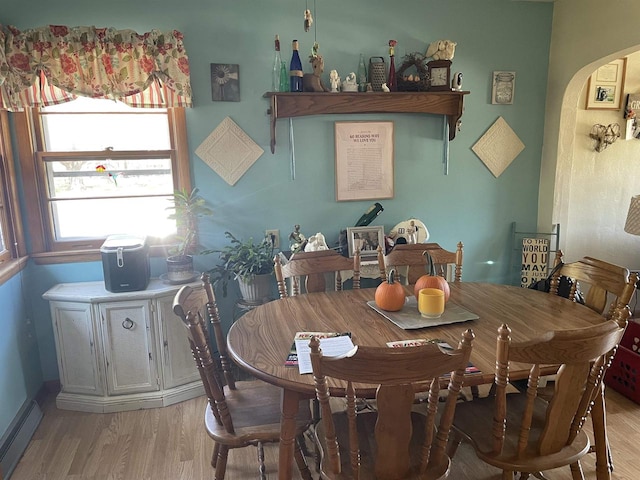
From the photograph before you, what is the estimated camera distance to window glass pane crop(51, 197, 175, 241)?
279cm

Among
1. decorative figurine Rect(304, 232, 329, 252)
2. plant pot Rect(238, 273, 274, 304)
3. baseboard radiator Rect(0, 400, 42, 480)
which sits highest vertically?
decorative figurine Rect(304, 232, 329, 252)

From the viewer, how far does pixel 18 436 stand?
2258 millimetres

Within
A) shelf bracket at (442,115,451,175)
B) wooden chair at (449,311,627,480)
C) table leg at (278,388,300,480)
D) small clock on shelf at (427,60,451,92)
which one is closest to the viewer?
wooden chair at (449,311,627,480)

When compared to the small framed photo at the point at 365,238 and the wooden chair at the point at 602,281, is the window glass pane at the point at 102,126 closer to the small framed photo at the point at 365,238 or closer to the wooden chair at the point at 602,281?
the small framed photo at the point at 365,238

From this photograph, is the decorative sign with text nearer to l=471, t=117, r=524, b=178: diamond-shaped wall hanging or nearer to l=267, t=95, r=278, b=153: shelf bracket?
l=471, t=117, r=524, b=178: diamond-shaped wall hanging

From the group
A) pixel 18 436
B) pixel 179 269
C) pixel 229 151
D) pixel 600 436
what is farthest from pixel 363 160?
pixel 18 436

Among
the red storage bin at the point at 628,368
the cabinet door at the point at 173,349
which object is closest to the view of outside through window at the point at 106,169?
the cabinet door at the point at 173,349

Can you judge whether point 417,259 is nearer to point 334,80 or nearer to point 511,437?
point 511,437

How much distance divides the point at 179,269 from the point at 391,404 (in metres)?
1.80

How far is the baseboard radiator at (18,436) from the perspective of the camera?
6.88 ft

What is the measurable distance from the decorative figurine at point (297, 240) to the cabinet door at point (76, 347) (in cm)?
123

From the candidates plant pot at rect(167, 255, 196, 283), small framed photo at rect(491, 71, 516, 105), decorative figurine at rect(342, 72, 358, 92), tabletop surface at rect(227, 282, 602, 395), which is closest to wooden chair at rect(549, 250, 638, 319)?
tabletop surface at rect(227, 282, 602, 395)

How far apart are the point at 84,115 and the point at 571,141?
3287mm

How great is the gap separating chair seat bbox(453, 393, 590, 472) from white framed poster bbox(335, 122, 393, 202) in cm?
168
